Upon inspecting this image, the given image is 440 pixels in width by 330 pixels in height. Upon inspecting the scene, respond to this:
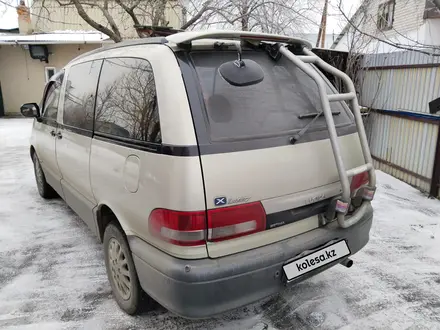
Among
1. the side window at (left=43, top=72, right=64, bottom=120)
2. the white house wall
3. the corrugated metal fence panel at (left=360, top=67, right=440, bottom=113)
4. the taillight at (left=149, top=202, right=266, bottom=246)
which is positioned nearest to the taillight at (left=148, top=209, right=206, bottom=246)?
the taillight at (left=149, top=202, right=266, bottom=246)

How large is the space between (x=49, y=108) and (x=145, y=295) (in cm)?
270

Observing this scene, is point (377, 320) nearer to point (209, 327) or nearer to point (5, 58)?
point (209, 327)

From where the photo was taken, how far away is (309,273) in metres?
2.21

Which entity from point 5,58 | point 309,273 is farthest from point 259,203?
point 5,58

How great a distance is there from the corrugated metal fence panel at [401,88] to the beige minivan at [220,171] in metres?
3.30

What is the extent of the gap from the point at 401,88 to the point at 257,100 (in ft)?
15.4

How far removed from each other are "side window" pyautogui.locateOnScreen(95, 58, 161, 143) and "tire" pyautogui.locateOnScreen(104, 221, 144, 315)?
2.37 feet

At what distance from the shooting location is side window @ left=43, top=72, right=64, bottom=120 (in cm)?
379

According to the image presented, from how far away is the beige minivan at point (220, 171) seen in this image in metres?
1.91

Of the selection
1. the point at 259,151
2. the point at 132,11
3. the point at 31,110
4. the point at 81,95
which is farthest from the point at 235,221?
the point at 132,11

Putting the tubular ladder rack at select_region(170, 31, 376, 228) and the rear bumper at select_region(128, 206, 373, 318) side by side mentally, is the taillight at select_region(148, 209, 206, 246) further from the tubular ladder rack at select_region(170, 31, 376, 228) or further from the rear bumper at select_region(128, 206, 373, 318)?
the tubular ladder rack at select_region(170, 31, 376, 228)

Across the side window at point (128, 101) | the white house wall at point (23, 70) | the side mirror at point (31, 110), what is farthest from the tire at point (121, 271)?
the white house wall at point (23, 70)

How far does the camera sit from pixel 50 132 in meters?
3.90

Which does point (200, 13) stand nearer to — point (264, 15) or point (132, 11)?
point (132, 11)
